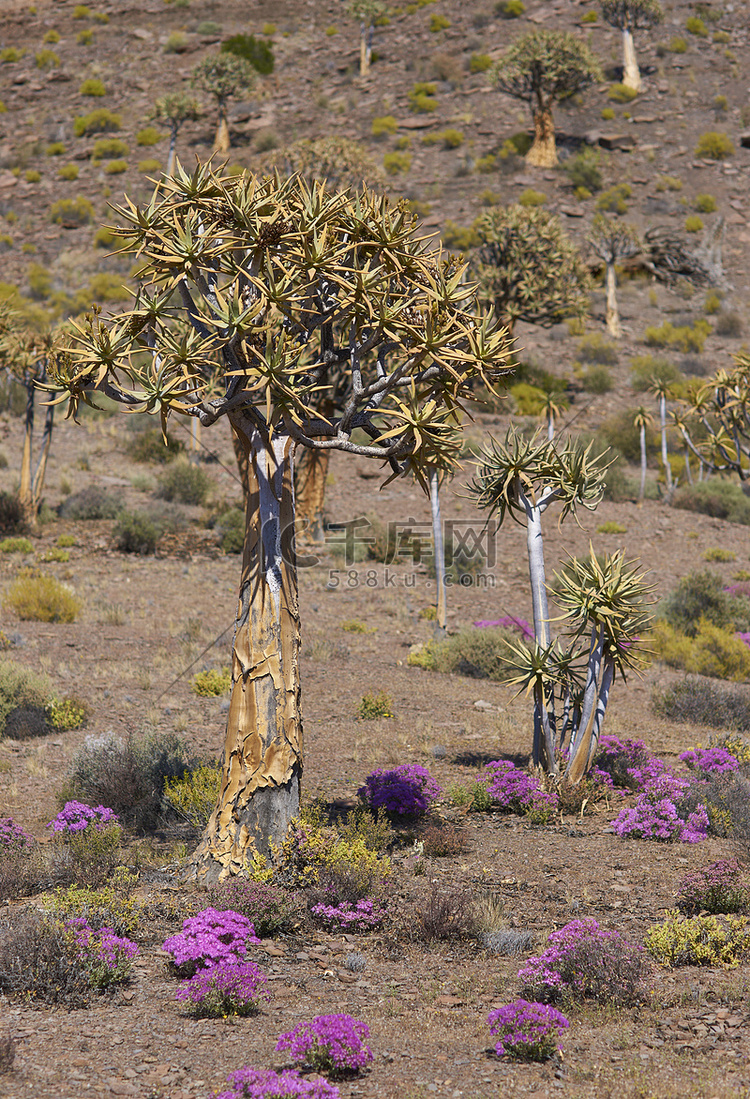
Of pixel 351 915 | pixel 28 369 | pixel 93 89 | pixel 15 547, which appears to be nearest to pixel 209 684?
pixel 351 915

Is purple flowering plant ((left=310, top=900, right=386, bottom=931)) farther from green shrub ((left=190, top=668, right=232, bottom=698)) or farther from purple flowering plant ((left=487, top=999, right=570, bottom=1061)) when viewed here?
green shrub ((left=190, top=668, right=232, bottom=698))

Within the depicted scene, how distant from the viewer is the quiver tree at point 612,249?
126 feet

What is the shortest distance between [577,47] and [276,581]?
4698 cm

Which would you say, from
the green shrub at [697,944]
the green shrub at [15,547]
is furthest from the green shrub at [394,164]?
the green shrub at [697,944]

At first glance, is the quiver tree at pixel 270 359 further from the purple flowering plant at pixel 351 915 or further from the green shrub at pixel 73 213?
the green shrub at pixel 73 213

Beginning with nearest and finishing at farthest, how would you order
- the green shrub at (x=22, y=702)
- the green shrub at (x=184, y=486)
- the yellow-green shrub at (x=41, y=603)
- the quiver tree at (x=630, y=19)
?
the green shrub at (x=22, y=702) → the yellow-green shrub at (x=41, y=603) → the green shrub at (x=184, y=486) → the quiver tree at (x=630, y=19)

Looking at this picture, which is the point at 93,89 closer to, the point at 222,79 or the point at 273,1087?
the point at 222,79

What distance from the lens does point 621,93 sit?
5125cm

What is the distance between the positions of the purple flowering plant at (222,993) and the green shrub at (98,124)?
5665cm

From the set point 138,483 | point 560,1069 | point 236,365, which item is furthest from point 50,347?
→ point 560,1069

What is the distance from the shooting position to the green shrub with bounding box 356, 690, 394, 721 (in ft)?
40.4

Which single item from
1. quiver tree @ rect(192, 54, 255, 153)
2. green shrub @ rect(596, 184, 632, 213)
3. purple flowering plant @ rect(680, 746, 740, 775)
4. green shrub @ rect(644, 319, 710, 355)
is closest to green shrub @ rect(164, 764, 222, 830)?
purple flowering plant @ rect(680, 746, 740, 775)

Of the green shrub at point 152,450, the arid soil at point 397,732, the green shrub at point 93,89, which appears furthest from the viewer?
the green shrub at point 93,89

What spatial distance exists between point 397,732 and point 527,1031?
6878 millimetres
